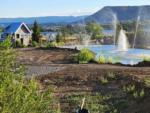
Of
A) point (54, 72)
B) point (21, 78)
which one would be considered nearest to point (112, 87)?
point (54, 72)

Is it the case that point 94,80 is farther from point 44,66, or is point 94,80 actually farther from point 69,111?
point 44,66

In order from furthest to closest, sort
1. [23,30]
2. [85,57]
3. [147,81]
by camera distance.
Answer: [23,30]
[85,57]
[147,81]

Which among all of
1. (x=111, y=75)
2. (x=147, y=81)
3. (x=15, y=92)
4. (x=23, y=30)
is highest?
(x=15, y=92)

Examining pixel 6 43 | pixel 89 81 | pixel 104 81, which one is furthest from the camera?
pixel 89 81

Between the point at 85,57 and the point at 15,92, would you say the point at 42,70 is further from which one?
the point at 15,92

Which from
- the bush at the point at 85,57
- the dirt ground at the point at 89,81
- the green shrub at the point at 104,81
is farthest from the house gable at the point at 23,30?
the green shrub at the point at 104,81

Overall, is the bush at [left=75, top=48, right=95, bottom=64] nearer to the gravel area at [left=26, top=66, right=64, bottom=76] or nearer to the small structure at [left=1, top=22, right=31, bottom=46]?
the gravel area at [left=26, top=66, right=64, bottom=76]

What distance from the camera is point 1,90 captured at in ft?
21.0

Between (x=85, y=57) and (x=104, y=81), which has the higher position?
(x=104, y=81)

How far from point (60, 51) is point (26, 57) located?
4776mm

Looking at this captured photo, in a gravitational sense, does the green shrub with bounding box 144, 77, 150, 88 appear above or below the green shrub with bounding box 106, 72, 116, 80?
above

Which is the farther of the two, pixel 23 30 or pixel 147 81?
pixel 23 30

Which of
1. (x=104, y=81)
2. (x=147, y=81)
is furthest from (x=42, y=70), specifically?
(x=147, y=81)

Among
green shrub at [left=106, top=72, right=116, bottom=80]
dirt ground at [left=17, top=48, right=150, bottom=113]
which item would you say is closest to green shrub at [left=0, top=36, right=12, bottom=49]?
dirt ground at [left=17, top=48, right=150, bottom=113]
